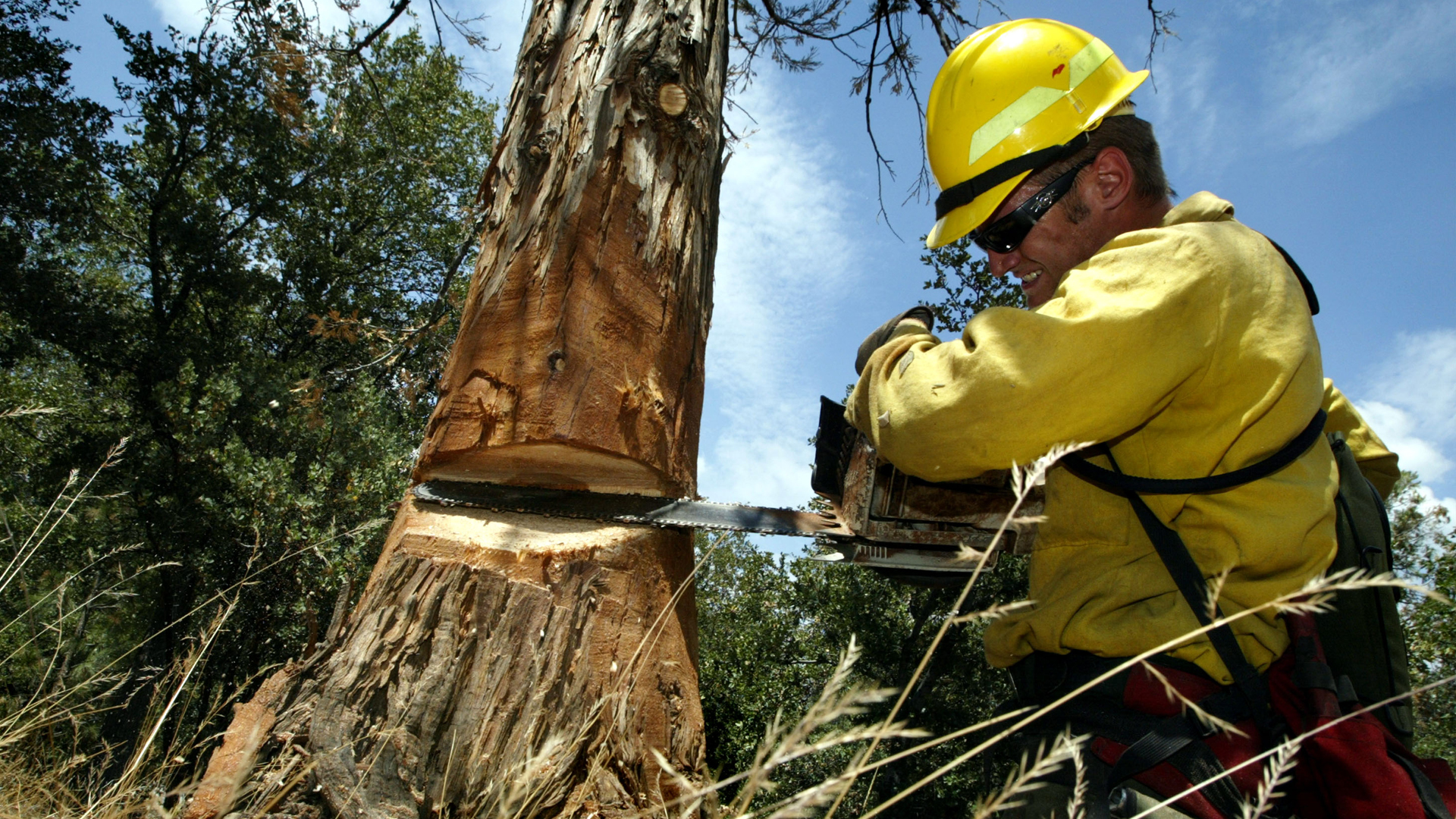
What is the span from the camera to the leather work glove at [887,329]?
1.87 meters

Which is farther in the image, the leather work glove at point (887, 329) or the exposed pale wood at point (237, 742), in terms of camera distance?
the leather work glove at point (887, 329)

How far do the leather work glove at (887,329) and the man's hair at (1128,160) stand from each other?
1.26ft

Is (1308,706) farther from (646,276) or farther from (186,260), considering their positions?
(186,260)

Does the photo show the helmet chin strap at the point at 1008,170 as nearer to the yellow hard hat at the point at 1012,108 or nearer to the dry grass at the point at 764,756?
the yellow hard hat at the point at 1012,108

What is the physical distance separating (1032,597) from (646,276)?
4.03ft

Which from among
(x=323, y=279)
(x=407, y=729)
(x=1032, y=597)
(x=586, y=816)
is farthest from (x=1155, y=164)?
(x=323, y=279)

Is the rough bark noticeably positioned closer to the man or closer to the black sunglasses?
the man

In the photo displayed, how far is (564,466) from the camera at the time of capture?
6.39 feet

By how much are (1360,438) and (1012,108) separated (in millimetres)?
1192

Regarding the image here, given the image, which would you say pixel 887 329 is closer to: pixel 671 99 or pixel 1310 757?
pixel 671 99

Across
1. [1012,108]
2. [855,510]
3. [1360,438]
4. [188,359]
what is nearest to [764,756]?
[855,510]

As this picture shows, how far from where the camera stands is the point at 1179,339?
4.37 feet

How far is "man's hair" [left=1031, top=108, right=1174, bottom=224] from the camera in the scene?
175 cm

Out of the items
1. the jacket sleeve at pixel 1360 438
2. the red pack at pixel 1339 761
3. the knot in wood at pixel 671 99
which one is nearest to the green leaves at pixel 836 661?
the jacket sleeve at pixel 1360 438
